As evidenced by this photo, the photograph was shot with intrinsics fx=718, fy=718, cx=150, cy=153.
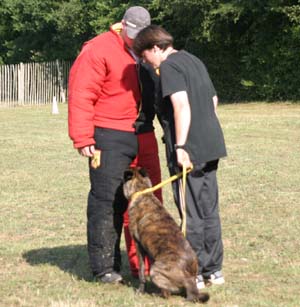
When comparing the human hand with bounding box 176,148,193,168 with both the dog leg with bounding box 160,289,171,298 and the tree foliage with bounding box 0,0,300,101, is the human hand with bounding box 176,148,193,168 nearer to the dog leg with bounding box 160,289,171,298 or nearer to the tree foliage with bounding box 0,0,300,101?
the dog leg with bounding box 160,289,171,298

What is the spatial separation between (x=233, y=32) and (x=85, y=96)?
892 inches

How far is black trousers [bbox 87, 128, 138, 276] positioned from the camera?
5789 mm

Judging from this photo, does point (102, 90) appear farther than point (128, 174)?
Yes

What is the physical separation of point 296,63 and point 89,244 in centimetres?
2081

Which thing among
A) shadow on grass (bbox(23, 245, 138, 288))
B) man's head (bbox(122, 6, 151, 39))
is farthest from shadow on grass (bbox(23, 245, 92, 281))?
man's head (bbox(122, 6, 151, 39))

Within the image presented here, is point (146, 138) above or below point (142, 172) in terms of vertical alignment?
above

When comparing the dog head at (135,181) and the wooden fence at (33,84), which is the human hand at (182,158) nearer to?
the dog head at (135,181)

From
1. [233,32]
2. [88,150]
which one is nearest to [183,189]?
[88,150]

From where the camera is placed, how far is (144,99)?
19.2 feet

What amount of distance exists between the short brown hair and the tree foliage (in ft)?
64.9

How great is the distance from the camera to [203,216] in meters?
5.61

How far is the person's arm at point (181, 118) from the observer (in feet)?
17.2

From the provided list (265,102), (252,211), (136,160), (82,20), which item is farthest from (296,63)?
(136,160)

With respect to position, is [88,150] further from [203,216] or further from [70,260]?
[70,260]
